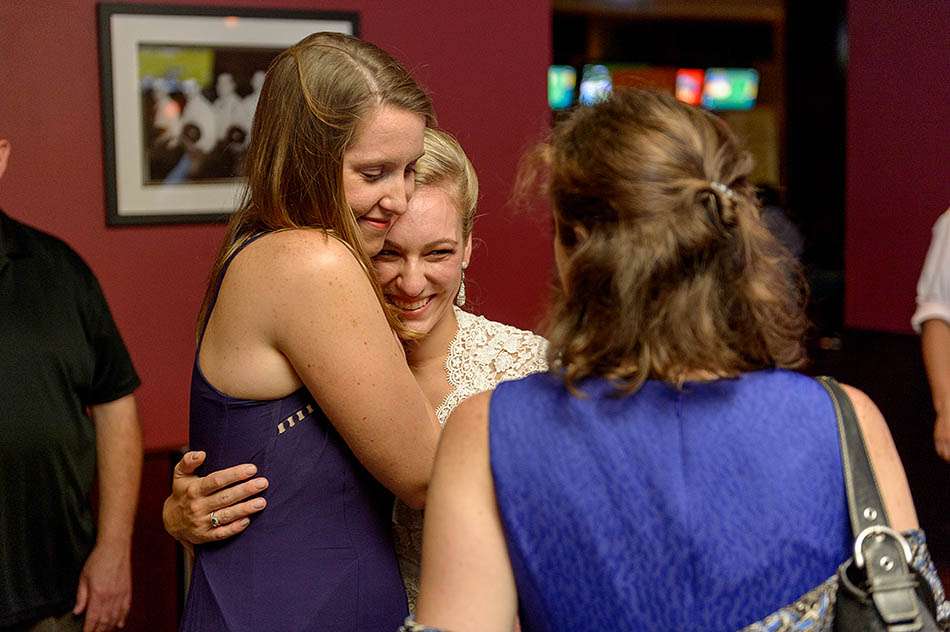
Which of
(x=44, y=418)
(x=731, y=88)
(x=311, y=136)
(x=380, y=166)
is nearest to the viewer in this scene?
(x=311, y=136)

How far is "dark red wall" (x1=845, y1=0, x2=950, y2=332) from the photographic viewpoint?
7074mm

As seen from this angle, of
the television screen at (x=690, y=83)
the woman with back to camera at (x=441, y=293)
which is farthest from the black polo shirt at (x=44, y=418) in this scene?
the television screen at (x=690, y=83)

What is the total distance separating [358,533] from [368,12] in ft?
8.98

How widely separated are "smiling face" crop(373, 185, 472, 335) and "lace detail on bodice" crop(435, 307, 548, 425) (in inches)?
3.1

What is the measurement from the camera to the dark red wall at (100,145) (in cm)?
375

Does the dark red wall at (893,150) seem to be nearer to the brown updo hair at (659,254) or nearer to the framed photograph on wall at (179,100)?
the framed photograph on wall at (179,100)

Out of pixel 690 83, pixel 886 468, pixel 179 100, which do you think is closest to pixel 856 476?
pixel 886 468

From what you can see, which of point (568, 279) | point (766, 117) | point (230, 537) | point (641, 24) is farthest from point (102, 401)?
point (766, 117)

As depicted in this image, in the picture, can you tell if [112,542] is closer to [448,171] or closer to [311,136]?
[448,171]

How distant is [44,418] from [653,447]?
194 centimetres

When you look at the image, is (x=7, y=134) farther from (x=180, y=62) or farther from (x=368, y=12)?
(x=368, y=12)

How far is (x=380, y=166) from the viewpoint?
1.93 m

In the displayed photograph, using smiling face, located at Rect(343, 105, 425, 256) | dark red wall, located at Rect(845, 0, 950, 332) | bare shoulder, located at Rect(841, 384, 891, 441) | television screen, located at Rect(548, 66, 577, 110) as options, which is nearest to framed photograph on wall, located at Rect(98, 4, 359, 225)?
smiling face, located at Rect(343, 105, 425, 256)

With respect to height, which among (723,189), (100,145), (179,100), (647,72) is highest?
(647,72)
